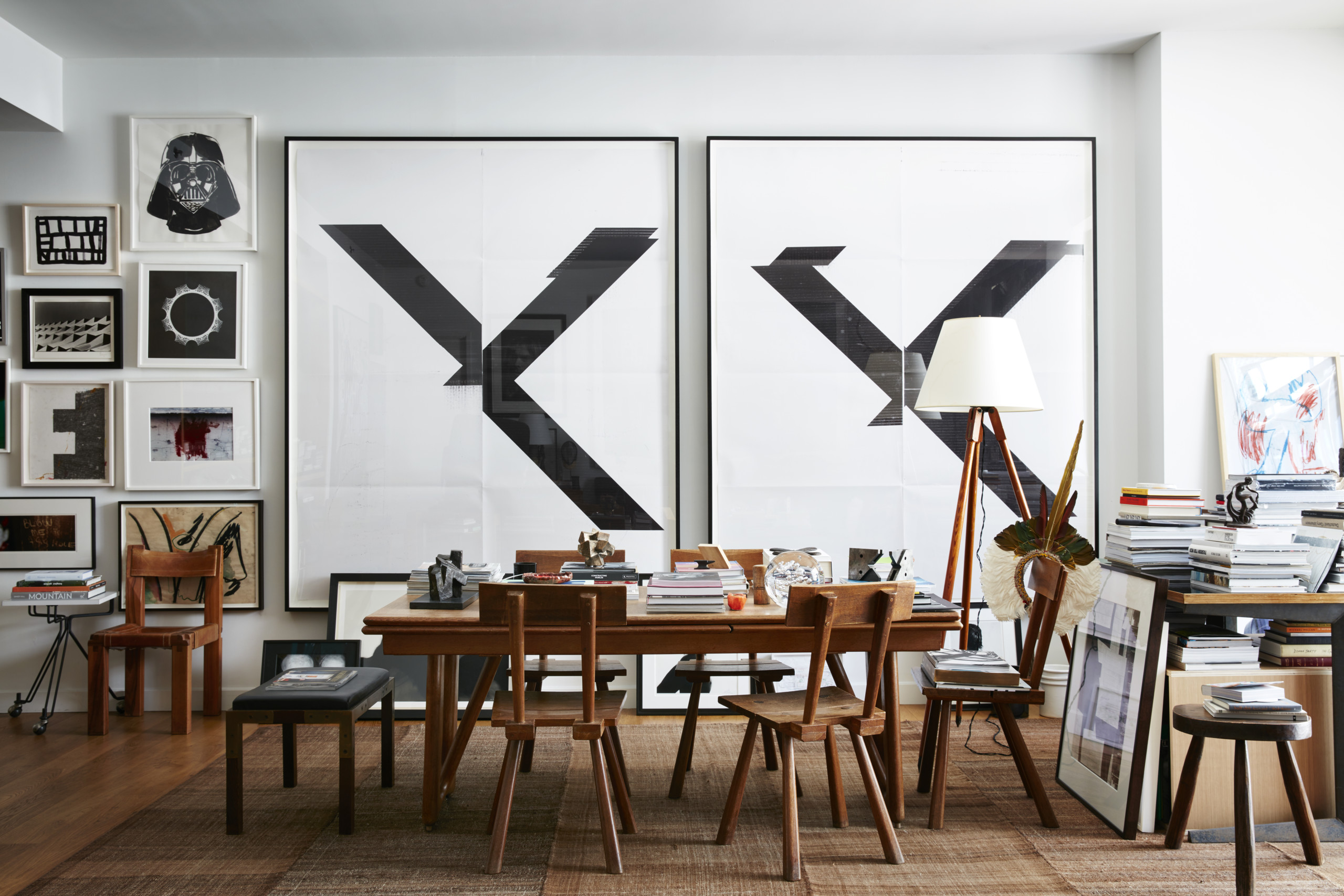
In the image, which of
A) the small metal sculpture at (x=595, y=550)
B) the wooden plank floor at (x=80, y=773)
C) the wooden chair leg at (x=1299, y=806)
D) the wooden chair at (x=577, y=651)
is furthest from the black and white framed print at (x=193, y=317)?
the wooden chair leg at (x=1299, y=806)

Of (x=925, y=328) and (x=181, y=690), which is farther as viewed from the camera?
(x=925, y=328)

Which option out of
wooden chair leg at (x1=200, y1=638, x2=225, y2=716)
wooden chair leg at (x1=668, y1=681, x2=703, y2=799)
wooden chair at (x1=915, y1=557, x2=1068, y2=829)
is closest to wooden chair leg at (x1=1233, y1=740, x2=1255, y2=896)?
wooden chair at (x1=915, y1=557, x2=1068, y2=829)

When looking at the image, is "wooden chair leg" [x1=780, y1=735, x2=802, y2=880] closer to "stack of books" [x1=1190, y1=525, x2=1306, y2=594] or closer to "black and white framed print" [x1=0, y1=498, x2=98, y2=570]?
"stack of books" [x1=1190, y1=525, x2=1306, y2=594]

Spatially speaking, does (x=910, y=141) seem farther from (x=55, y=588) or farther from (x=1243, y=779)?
(x=55, y=588)

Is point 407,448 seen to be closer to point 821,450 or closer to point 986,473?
point 821,450

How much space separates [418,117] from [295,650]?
2532mm

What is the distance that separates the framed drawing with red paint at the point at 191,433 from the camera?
390cm

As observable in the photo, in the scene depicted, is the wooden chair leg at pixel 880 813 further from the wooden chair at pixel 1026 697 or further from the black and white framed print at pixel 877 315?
the black and white framed print at pixel 877 315

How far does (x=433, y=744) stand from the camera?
2537mm

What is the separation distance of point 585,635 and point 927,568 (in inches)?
88.2

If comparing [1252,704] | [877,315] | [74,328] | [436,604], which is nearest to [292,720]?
[436,604]

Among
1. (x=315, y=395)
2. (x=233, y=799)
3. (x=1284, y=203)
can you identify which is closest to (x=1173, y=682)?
(x=1284, y=203)

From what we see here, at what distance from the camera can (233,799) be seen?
257 centimetres

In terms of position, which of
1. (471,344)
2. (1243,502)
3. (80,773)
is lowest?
(80,773)
